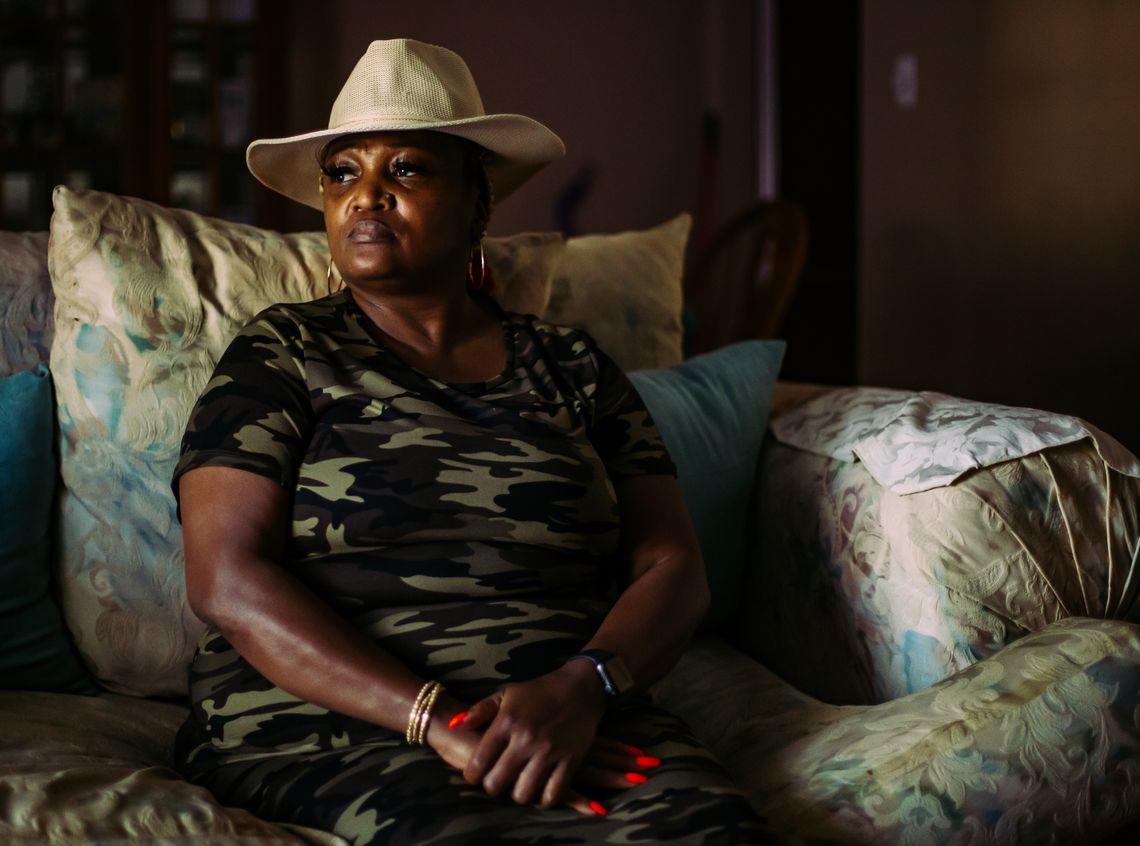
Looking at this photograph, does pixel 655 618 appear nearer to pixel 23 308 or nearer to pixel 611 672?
pixel 611 672

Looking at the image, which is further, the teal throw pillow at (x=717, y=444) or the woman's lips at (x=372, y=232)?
the teal throw pillow at (x=717, y=444)

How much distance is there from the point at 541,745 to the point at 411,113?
76 centimetres

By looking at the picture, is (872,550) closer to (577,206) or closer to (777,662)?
(777,662)

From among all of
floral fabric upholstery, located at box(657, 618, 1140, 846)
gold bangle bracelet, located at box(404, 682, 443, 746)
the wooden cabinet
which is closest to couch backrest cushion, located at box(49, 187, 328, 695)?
gold bangle bracelet, located at box(404, 682, 443, 746)

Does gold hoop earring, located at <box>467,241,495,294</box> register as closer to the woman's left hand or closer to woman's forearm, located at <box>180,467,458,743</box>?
woman's forearm, located at <box>180,467,458,743</box>

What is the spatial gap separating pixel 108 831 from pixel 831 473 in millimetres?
975

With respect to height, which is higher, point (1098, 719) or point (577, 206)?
point (577, 206)

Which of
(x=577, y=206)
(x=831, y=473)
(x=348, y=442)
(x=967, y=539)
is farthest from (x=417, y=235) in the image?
(x=577, y=206)

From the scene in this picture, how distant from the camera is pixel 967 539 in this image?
4.45ft

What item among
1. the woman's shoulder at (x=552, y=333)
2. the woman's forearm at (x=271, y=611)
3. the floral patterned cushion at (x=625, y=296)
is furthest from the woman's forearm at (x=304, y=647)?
the floral patterned cushion at (x=625, y=296)

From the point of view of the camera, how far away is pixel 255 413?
124 centimetres

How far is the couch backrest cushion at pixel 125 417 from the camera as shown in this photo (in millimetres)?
1453

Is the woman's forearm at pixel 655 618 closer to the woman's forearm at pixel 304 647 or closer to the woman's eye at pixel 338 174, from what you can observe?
the woman's forearm at pixel 304 647

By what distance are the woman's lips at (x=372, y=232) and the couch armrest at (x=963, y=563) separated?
664 millimetres
